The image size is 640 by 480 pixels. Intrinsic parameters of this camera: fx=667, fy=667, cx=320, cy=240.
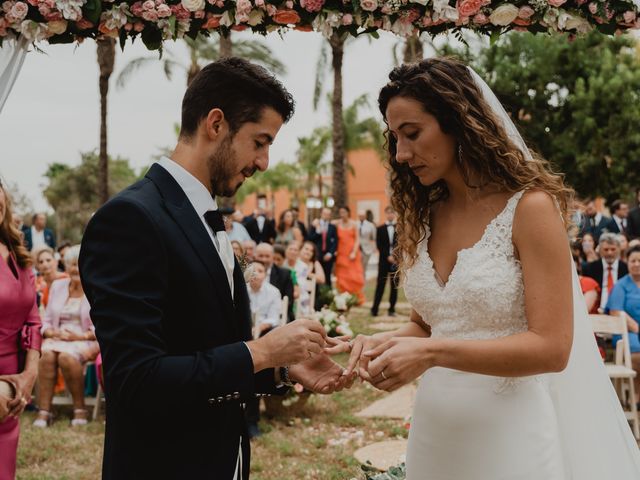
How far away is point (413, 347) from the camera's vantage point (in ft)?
7.05

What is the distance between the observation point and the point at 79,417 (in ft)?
24.9

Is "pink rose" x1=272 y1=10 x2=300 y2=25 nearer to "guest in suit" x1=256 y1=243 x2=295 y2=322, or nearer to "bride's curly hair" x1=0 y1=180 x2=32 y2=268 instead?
"bride's curly hair" x1=0 y1=180 x2=32 y2=268

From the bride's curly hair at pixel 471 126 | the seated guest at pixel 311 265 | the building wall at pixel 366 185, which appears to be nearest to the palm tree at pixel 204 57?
the seated guest at pixel 311 265

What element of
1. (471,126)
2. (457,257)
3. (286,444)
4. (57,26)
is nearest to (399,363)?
(457,257)

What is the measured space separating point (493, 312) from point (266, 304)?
5.77m

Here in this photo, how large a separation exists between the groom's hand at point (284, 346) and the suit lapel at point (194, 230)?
0.57ft

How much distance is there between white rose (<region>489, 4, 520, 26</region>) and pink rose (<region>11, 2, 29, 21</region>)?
268 cm

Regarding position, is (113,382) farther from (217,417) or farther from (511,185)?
(511,185)

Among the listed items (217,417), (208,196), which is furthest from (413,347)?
(208,196)

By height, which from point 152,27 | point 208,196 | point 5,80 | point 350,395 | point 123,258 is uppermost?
point 152,27

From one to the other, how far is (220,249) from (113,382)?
21.1 inches

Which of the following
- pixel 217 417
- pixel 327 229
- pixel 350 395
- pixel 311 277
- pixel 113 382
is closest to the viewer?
pixel 113 382

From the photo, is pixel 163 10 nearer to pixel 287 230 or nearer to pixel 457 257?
pixel 457 257

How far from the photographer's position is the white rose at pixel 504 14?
3984mm
